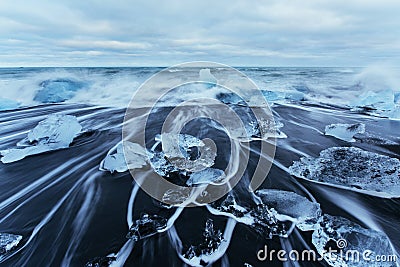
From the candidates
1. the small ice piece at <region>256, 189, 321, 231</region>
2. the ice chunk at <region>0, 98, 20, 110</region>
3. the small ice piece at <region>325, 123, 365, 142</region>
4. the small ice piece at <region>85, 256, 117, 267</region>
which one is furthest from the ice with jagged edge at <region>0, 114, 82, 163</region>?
the small ice piece at <region>325, 123, 365, 142</region>

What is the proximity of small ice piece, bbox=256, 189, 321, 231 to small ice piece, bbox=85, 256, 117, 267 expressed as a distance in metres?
1.64

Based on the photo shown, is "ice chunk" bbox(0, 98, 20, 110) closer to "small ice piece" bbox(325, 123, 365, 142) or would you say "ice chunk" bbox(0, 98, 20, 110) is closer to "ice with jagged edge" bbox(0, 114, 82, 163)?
"ice with jagged edge" bbox(0, 114, 82, 163)

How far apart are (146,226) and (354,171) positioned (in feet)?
9.31

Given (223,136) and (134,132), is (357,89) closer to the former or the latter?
(223,136)

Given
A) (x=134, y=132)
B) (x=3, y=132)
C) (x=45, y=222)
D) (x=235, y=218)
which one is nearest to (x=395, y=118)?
(x=235, y=218)

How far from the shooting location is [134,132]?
16.6ft

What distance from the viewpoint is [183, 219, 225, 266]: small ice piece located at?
1842mm

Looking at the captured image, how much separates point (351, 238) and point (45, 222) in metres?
3.04

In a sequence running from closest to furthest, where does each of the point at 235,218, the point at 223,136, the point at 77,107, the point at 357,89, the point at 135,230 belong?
1. the point at 135,230
2. the point at 235,218
3. the point at 223,136
4. the point at 77,107
5. the point at 357,89

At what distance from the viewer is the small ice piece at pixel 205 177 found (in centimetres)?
285

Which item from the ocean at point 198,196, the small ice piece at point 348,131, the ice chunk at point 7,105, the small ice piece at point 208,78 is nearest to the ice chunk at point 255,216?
the ocean at point 198,196

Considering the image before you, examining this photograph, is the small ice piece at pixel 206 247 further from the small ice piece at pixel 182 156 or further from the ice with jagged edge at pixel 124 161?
the ice with jagged edge at pixel 124 161

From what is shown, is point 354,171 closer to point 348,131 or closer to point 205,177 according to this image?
point 348,131

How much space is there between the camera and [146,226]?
7.05 ft
